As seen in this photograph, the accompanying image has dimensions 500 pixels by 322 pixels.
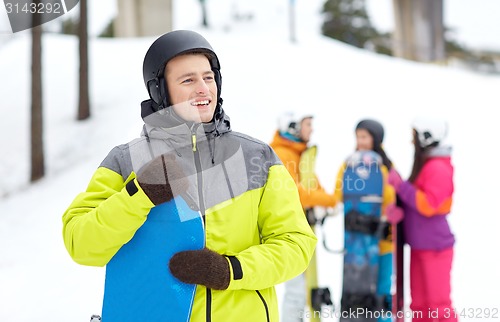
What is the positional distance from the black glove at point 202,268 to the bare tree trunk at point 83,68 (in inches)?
404

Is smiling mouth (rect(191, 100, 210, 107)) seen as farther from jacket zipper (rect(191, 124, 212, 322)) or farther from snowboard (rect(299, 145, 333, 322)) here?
snowboard (rect(299, 145, 333, 322))

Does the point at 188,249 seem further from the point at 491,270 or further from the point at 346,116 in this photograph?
the point at 346,116

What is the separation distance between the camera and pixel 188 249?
1782 millimetres

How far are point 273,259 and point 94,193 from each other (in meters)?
0.59

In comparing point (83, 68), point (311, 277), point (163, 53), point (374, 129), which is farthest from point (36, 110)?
point (163, 53)

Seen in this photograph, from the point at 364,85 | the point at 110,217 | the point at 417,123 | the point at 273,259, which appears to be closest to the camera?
the point at 110,217

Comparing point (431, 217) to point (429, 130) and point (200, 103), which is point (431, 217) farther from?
point (200, 103)

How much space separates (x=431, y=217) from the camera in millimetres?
4273

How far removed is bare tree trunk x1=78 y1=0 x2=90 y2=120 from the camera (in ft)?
37.0

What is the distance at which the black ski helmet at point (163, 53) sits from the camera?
1828 mm

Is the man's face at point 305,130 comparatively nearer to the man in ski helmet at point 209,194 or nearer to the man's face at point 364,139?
the man's face at point 364,139

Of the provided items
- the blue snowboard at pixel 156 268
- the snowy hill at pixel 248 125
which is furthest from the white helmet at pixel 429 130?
the blue snowboard at pixel 156 268

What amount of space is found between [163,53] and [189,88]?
135 mm

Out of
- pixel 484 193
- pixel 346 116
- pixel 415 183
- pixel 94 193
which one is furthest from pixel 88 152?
pixel 94 193
